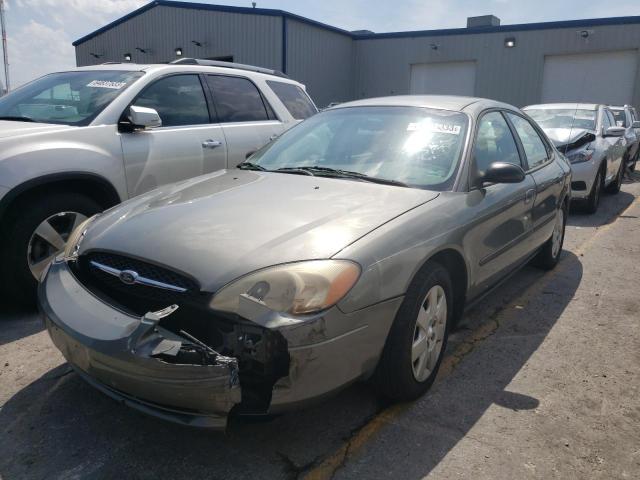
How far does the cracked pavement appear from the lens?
2.29m

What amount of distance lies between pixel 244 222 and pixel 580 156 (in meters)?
6.52

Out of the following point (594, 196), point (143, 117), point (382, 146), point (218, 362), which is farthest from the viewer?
point (594, 196)

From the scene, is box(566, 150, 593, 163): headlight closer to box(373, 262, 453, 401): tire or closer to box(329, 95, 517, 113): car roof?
box(329, 95, 517, 113): car roof

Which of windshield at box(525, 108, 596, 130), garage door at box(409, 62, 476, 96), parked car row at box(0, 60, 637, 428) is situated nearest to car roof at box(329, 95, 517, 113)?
parked car row at box(0, 60, 637, 428)

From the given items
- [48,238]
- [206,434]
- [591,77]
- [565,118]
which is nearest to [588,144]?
[565,118]

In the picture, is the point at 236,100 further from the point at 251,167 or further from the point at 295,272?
the point at 295,272

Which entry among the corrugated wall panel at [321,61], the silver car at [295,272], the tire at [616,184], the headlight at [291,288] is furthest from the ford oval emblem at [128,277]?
the corrugated wall panel at [321,61]

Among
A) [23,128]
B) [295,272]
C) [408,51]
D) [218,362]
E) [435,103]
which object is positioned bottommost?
[218,362]

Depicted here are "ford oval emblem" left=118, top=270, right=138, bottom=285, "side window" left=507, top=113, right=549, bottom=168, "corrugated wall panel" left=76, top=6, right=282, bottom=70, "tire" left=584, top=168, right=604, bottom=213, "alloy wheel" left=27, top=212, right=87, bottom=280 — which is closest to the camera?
"ford oval emblem" left=118, top=270, right=138, bottom=285

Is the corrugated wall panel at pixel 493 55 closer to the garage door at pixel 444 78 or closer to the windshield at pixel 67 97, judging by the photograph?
the garage door at pixel 444 78

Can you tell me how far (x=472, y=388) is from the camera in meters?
2.94

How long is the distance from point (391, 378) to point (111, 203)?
8.82 ft

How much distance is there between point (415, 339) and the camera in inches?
105

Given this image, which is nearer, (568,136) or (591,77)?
(568,136)
